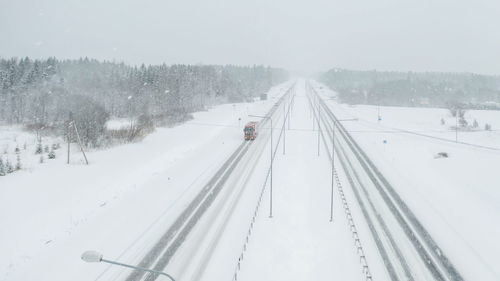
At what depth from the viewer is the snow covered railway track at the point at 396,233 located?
1945cm

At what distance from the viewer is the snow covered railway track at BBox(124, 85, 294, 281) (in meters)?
19.4

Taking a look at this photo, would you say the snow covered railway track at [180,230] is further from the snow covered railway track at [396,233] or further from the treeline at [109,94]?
the treeline at [109,94]

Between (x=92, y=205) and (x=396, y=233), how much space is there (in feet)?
85.2

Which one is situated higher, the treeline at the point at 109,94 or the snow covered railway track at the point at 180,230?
the treeline at the point at 109,94

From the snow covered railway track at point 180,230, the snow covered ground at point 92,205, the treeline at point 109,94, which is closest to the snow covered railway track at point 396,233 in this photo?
the snow covered railway track at point 180,230

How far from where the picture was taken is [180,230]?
2398cm

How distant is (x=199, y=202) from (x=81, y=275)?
12381 mm

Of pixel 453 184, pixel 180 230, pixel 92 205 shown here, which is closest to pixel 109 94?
pixel 92 205

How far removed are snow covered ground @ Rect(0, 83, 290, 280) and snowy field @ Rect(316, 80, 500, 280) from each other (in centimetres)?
2216

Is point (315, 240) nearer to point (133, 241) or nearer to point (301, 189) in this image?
point (301, 189)

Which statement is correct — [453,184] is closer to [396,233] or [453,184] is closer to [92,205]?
[396,233]

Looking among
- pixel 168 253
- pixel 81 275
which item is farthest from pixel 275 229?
pixel 81 275

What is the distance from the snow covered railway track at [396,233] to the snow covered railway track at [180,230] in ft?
46.7

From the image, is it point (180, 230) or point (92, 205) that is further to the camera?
point (92, 205)
